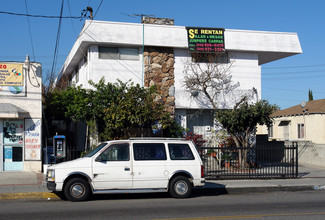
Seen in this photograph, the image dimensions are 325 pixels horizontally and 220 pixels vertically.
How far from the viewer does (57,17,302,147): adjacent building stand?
19766mm

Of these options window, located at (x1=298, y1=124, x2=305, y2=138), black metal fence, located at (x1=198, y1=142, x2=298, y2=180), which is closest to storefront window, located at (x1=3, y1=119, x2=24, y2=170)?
black metal fence, located at (x1=198, y1=142, x2=298, y2=180)

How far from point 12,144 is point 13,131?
56 centimetres

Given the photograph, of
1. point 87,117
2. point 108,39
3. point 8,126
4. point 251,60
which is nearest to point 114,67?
point 108,39

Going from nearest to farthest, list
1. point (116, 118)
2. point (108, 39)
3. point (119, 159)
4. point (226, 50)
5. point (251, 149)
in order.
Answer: point (119, 159)
point (251, 149)
point (116, 118)
point (108, 39)
point (226, 50)

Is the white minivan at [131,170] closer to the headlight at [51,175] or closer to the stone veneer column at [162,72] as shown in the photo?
the headlight at [51,175]

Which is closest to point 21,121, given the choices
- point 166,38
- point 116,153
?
point 116,153

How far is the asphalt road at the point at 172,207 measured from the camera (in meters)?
9.12

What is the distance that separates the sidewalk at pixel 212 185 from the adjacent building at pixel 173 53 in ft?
20.8

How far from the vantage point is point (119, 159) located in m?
11.5

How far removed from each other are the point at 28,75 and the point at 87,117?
3.19m

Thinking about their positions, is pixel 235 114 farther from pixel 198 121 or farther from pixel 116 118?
pixel 116 118

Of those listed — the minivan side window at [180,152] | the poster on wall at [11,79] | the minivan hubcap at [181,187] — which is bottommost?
the minivan hubcap at [181,187]

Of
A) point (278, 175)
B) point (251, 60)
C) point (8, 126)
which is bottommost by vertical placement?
point (278, 175)

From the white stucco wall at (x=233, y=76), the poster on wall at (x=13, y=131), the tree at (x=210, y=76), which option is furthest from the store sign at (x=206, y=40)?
the poster on wall at (x=13, y=131)
